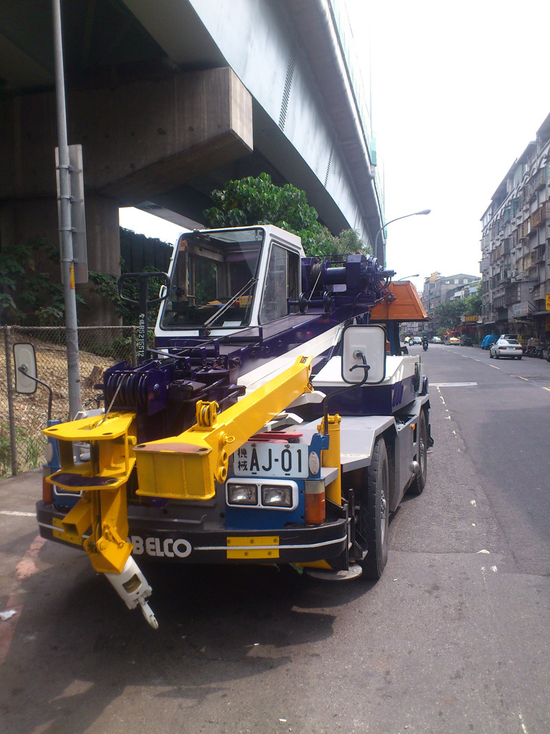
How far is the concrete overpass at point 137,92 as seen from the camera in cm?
1320

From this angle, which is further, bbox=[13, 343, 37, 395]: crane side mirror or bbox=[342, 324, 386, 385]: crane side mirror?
bbox=[13, 343, 37, 395]: crane side mirror

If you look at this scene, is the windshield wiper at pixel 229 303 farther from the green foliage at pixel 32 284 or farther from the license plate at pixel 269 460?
the green foliage at pixel 32 284

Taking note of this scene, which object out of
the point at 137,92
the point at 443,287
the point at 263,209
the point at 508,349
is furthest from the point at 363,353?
the point at 443,287

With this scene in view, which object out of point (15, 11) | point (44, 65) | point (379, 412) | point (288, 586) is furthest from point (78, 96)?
point (288, 586)

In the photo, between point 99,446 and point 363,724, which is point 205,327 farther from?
point 363,724

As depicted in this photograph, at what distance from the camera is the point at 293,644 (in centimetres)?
374

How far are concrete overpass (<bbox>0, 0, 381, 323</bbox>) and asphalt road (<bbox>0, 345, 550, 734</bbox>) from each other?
10.9 m

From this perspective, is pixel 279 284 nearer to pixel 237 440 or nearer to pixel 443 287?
pixel 237 440

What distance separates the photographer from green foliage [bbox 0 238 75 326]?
13242 millimetres

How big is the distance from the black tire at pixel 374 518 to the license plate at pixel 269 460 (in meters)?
0.96

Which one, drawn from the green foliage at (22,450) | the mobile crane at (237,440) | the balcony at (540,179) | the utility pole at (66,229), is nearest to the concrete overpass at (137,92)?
the utility pole at (66,229)

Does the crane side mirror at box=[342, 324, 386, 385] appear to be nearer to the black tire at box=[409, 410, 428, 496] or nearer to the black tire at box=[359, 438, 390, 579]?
Result: the black tire at box=[359, 438, 390, 579]

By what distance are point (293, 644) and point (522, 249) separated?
69307 mm

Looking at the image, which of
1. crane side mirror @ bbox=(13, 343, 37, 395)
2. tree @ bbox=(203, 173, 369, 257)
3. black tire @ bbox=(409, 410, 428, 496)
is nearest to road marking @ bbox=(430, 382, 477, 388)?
tree @ bbox=(203, 173, 369, 257)
